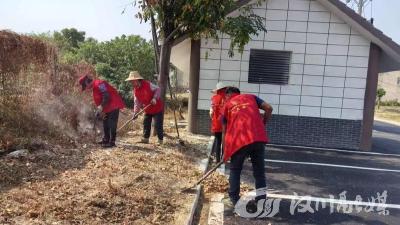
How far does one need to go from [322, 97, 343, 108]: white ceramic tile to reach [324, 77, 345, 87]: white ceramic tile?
1.18ft

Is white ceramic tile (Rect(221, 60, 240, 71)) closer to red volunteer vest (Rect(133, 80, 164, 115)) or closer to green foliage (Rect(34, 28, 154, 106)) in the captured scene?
red volunteer vest (Rect(133, 80, 164, 115))

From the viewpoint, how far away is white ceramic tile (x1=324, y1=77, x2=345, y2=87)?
36.6ft

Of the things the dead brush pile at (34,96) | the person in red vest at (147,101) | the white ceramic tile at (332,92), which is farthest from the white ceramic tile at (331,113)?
the dead brush pile at (34,96)

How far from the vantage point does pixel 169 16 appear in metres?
9.53

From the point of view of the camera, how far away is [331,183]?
24.2ft

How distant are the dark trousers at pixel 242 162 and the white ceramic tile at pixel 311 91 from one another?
606 centimetres

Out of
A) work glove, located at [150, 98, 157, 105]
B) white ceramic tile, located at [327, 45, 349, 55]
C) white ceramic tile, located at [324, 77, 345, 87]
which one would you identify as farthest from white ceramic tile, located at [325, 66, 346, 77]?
work glove, located at [150, 98, 157, 105]

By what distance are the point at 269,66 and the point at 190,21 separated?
304 centimetres

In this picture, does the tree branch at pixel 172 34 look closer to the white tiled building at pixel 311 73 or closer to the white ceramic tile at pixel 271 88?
the white tiled building at pixel 311 73

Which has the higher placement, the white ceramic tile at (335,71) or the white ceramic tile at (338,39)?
the white ceramic tile at (338,39)

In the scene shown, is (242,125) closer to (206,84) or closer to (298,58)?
(206,84)

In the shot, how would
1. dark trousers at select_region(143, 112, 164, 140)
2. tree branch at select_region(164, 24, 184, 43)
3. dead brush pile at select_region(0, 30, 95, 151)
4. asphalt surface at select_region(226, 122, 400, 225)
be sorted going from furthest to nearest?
tree branch at select_region(164, 24, 184, 43) < dark trousers at select_region(143, 112, 164, 140) < dead brush pile at select_region(0, 30, 95, 151) < asphalt surface at select_region(226, 122, 400, 225)

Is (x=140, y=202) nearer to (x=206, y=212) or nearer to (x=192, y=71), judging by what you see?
(x=206, y=212)

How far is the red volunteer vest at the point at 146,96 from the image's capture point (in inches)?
349
